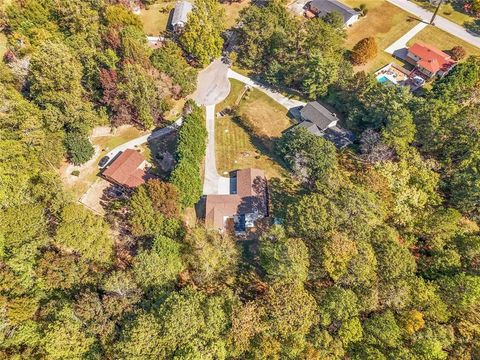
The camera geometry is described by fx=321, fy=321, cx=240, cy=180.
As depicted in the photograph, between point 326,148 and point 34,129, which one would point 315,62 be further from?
point 34,129

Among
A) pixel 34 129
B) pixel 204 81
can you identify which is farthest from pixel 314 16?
pixel 34 129

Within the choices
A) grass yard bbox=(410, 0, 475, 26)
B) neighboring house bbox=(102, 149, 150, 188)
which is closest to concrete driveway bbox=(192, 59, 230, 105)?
neighboring house bbox=(102, 149, 150, 188)

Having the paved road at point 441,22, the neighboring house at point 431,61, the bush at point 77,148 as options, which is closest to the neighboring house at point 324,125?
the neighboring house at point 431,61

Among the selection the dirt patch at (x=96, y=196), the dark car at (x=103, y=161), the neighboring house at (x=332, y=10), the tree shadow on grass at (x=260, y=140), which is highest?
the neighboring house at (x=332, y=10)

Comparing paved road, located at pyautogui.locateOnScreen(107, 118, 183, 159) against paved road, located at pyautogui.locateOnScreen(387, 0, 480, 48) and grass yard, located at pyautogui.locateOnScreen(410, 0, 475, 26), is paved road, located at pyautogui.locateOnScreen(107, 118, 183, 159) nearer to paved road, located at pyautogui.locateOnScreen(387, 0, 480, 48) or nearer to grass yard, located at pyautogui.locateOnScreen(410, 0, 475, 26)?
paved road, located at pyautogui.locateOnScreen(387, 0, 480, 48)

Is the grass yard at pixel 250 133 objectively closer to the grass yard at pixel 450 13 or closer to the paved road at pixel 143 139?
the paved road at pixel 143 139

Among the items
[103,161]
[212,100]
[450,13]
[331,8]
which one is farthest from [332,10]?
[103,161]

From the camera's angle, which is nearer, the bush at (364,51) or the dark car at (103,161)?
the dark car at (103,161)
